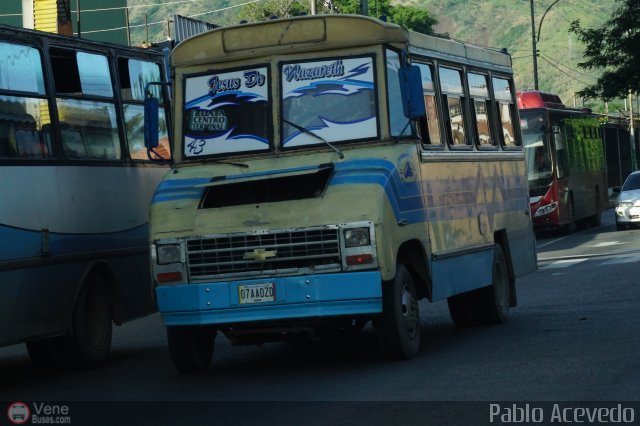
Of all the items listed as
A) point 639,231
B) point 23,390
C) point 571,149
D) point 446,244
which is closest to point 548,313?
point 446,244

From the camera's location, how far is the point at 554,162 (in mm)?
38219

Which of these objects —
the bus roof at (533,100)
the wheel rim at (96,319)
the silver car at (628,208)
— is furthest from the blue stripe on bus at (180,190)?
the bus roof at (533,100)

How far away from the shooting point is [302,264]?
1149cm

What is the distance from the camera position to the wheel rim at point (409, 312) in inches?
474

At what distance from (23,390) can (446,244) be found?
4075mm

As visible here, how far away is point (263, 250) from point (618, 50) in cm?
4549

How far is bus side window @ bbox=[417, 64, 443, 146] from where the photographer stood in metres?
13.1

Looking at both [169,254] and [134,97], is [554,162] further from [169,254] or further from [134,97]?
[169,254]

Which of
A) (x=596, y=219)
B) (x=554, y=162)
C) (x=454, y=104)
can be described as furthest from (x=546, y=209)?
(x=454, y=104)

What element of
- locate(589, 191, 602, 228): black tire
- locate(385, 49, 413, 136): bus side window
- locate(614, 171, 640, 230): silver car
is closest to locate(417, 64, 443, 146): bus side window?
locate(385, 49, 413, 136): bus side window

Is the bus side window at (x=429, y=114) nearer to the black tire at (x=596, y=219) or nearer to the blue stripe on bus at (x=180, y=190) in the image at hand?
the blue stripe on bus at (x=180, y=190)

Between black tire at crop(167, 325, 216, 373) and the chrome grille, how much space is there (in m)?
0.60

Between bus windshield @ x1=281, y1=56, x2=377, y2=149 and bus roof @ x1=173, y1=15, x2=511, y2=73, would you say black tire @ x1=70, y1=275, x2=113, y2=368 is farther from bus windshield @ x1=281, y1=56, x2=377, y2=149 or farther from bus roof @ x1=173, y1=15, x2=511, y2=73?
bus windshield @ x1=281, y1=56, x2=377, y2=149

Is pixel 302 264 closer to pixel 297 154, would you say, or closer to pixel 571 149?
pixel 297 154
